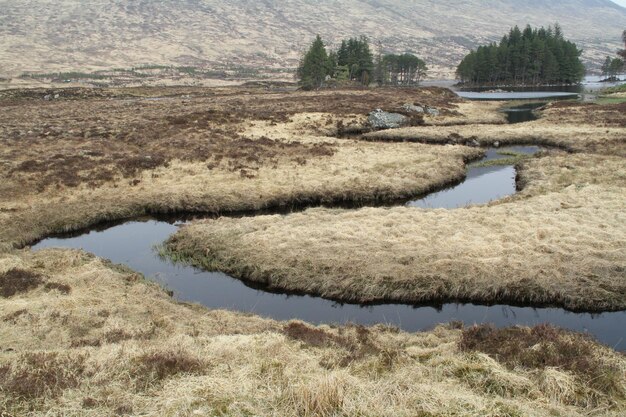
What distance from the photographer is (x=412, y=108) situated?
64.2 meters

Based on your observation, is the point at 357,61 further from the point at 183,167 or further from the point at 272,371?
the point at 272,371

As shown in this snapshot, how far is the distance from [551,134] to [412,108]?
21490 millimetres

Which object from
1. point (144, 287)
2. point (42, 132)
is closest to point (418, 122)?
point (42, 132)

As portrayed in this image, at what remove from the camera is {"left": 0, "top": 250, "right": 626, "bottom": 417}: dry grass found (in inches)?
313

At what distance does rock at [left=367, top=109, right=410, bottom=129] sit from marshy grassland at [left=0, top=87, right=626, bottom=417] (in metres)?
14.4

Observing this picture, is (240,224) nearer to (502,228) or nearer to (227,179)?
(227,179)

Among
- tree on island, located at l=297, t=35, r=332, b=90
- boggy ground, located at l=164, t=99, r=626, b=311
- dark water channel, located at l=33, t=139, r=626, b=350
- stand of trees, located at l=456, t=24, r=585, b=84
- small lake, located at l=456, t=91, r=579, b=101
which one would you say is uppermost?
stand of trees, located at l=456, t=24, r=585, b=84

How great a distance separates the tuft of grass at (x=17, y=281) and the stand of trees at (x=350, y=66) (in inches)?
4184

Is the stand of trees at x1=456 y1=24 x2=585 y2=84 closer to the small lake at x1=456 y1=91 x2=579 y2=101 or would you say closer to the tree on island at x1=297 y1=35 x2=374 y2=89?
the small lake at x1=456 y1=91 x2=579 y2=101

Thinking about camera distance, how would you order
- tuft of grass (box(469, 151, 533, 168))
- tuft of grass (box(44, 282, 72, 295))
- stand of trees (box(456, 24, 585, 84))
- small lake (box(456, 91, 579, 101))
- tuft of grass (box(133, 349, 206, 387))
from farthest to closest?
1. stand of trees (box(456, 24, 585, 84))
2. small lake (box(456, 91, 579, 101))
3. tuft of grass (box(469, 151, 533, 168))
4. tuft of grass (box(44, 282, 72, 295))
5. tuft of grass (box(133, 349, 206, 387))

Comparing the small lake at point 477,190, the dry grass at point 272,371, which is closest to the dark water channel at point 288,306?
the dry grass at point 272,371

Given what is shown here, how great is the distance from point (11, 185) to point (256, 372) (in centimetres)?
2750

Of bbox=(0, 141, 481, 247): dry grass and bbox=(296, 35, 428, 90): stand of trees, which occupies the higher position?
bbox=(296, 35, 428, 90): stand of trees

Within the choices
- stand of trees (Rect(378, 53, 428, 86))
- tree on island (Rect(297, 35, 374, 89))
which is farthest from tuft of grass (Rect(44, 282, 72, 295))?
stand of trees (Rect(378, 53, 428, 86))
